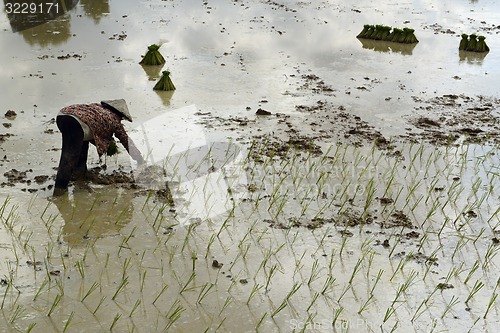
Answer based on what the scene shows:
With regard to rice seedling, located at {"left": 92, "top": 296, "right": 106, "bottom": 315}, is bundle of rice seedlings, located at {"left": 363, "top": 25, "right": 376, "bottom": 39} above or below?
above

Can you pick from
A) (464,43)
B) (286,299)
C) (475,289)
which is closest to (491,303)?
(475,289)

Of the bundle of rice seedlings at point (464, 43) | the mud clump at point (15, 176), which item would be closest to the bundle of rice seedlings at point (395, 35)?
the bundle of rice seedlings at point (464, 43)

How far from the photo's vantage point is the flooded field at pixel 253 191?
384 cm

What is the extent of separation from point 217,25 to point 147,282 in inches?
273

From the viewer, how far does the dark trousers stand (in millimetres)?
4863

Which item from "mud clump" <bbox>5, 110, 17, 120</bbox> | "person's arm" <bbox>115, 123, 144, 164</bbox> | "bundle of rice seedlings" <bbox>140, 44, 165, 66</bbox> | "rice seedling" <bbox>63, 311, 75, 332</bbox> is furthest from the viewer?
"bundle of rice seedlings" <bbox>140, 44, 165, 66</bbox>

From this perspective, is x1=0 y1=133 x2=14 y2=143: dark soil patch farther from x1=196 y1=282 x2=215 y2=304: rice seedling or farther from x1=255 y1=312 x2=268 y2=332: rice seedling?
x1=255 y1=312 x2=268 y2=332: rice seedling

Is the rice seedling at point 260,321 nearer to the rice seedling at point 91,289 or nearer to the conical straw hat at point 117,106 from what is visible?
the rice seedling at point 91,289

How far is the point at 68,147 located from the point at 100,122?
1.01ft

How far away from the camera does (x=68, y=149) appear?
4.89 metres

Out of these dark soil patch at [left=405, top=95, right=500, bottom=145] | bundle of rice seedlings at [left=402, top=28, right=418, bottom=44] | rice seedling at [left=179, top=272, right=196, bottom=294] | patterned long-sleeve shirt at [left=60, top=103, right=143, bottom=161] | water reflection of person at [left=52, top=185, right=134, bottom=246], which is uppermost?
patterned long-sleeve shirt at [left=60, top=103, right=143, bottom=161]

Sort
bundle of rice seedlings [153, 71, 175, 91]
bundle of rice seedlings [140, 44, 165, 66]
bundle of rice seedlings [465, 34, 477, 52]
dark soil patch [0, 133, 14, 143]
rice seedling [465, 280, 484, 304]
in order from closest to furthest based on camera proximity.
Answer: rice seedling [465, 280, 484, 304] → dark soil patch [0, 133, 14, 143] → bundle of rice seedlings [153, 71, 175, 91] → bundle of rice seedlings [140, 44, 165, 66] → bundle of rice seedlings [465, 34, 477, 52]

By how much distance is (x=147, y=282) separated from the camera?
398 cm

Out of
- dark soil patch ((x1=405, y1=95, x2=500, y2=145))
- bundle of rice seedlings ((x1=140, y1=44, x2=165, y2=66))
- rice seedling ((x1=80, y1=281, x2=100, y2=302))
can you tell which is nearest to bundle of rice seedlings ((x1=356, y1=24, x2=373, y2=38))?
dark soil patch ((x1=405, y1=95, x2=500, y2=145))
